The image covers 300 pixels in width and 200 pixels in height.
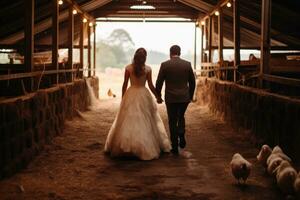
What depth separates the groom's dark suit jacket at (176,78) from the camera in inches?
300

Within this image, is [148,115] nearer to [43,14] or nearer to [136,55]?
[136,55]

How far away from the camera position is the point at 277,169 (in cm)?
546

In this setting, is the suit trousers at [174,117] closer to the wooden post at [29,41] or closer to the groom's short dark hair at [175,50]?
the groom's short dark hair at [175,50]

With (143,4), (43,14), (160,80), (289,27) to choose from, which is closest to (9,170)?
(160,80)

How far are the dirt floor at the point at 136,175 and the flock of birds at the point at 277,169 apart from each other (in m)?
0.14

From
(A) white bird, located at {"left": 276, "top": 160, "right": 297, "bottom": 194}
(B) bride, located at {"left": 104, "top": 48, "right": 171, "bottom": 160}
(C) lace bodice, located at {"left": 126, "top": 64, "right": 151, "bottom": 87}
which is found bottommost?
(A) white bird, located at {"left": 276, "top": 160, "right": 297, "bottom": 194}

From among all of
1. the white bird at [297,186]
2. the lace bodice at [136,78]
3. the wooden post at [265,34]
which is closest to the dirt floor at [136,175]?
the white bird at [297,186]

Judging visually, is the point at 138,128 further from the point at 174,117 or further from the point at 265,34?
the point at 265,34

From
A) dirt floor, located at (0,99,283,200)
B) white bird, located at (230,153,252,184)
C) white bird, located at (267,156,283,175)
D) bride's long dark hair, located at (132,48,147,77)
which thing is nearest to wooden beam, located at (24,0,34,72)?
dirt floor, located at (0,99,283,200)

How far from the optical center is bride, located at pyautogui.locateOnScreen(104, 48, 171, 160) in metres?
7.26

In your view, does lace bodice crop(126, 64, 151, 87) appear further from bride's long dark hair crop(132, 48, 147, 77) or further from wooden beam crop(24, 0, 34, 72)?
wooden beam crop(24, 0, 34, 72)

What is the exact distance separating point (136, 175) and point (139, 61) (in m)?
2.11

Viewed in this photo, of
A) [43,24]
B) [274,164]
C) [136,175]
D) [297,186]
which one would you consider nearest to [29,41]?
[136,175]

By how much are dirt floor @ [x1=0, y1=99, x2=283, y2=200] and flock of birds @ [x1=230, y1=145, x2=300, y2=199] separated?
0.14m
